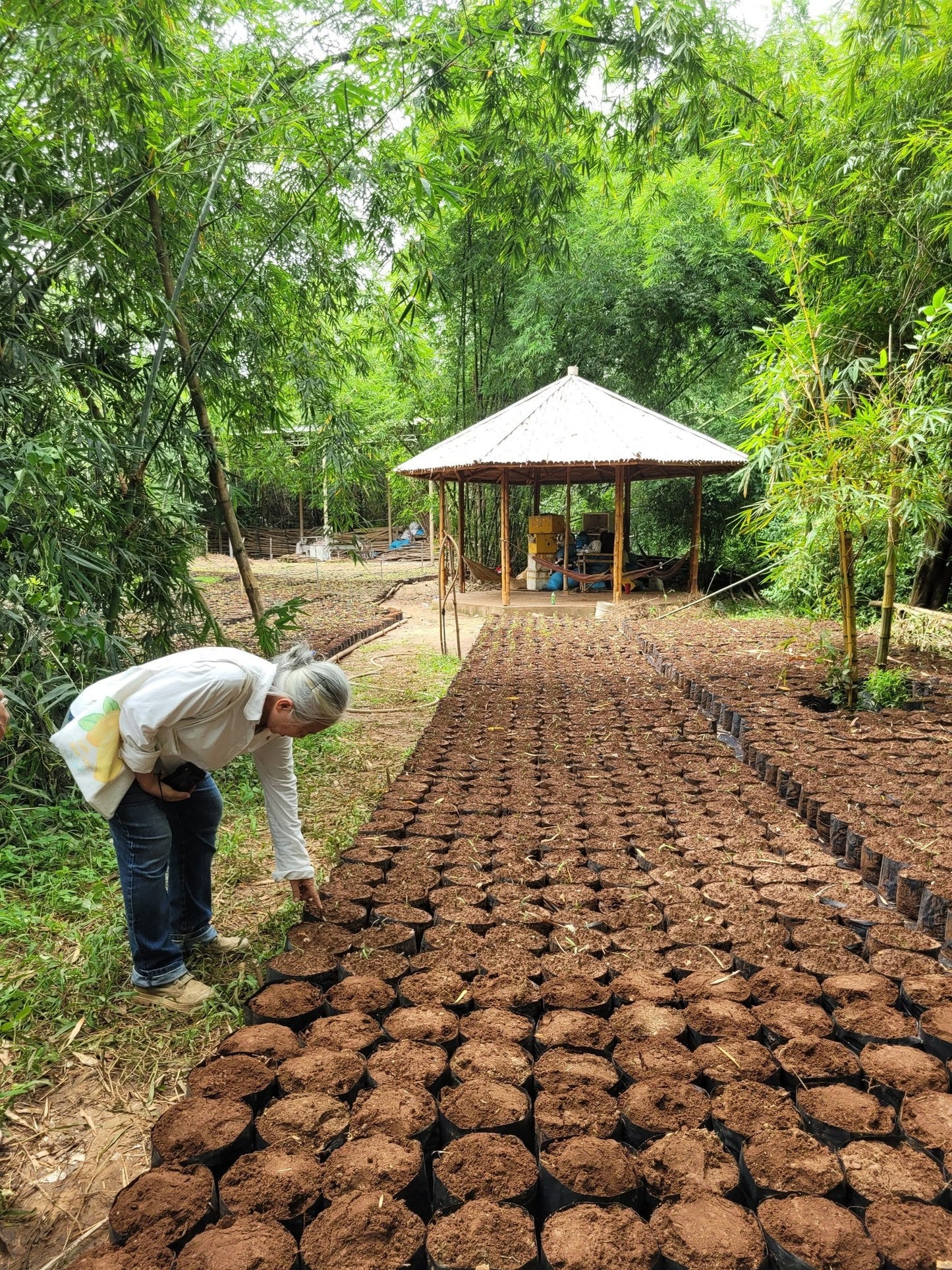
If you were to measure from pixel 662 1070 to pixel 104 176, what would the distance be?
13.4 ft

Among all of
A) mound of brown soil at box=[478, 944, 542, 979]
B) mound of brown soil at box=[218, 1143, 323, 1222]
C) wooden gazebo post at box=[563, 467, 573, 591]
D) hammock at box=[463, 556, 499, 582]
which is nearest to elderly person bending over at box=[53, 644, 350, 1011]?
mound of brown soil at box=[478, 944, 542, 979]

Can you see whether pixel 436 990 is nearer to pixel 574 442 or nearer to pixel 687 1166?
pixel 687 1166

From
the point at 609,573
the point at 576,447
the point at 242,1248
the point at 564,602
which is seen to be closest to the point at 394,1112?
the point at 242,1248

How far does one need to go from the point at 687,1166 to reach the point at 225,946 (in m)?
1.52

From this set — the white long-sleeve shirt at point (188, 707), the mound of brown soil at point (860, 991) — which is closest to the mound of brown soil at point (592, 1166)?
the mound of brown soil at point (860, 991)

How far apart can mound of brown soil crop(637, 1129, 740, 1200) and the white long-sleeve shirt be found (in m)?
1.28

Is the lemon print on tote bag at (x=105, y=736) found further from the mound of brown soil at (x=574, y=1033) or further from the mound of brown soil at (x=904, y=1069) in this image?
the mound of brown soil at (x=904, y=1069)

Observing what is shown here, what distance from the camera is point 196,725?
1921 mm

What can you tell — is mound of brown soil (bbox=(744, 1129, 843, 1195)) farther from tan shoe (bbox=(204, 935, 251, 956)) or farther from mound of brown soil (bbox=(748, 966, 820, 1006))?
tan shoe (bbox=(204, 935, 251, 956))

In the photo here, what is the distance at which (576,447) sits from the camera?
29.4 ft

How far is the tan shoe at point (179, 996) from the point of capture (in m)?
2.05

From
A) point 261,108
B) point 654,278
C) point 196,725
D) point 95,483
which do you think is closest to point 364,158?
point 261,108

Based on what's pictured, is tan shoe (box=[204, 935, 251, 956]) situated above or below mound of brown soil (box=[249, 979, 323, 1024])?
below

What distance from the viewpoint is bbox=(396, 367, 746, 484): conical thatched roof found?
8820mm
